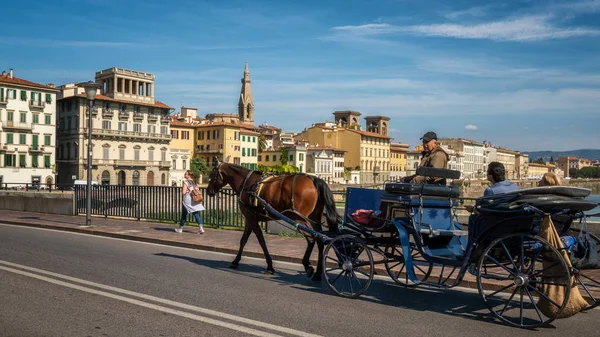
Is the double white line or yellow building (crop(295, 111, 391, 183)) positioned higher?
yellow building (crop(295, 111, 391, 183))

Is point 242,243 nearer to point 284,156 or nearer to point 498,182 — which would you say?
point 498,182

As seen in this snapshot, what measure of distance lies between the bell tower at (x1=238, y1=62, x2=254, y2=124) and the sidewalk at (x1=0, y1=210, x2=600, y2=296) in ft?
469

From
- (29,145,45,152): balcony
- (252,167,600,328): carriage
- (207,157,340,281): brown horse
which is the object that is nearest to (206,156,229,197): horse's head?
(207,157,340,281): brown horse

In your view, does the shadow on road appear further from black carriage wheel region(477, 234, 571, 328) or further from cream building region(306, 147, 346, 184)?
cream building region(306, 147, 346, 184)

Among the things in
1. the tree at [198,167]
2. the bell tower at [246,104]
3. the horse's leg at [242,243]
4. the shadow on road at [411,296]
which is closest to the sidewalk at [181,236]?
the shadow on road at [411,296]

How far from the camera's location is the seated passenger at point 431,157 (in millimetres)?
8188

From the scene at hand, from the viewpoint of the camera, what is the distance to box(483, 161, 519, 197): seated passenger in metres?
7.41

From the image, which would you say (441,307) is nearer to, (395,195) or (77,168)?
(395,195)

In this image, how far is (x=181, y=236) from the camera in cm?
1527

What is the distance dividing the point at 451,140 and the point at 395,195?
19180 cm

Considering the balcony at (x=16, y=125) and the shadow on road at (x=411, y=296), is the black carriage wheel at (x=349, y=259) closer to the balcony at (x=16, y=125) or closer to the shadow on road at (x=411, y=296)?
the shadow on road at (x=411, y=296)

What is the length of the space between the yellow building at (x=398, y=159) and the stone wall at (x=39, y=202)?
462ft

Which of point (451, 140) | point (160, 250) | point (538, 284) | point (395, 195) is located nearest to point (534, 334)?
point (538, 284)

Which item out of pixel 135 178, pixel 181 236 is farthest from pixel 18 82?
pixel 181 236
